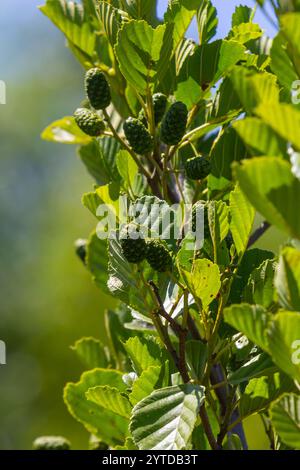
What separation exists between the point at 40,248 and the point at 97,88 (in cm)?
442

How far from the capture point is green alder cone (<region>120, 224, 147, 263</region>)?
3.32 ft

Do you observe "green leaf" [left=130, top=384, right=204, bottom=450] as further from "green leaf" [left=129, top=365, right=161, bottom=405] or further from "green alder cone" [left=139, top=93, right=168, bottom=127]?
"green alder cone" [left=139, top=93, right=168, bottom=127]

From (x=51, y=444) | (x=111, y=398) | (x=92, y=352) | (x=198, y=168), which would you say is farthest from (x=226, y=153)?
(x=51, y=444)

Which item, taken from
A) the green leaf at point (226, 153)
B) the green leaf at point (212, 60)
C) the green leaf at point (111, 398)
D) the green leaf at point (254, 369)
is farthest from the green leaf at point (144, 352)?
the green leaf at point (212, 60)

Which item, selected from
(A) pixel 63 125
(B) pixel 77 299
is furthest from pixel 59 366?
(A) pixel 63 125

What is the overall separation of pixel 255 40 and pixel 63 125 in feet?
1.23

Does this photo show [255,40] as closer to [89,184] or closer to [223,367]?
[223,367]

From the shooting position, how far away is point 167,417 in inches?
38.6

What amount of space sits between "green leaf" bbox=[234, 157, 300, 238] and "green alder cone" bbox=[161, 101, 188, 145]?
0.41 metres

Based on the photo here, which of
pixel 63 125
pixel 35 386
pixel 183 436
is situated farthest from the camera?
pixel 35 386

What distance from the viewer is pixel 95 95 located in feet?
4.05

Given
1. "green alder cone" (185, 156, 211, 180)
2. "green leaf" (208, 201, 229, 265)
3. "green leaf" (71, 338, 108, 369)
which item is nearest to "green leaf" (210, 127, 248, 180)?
"green alder cone" (185, 156, 211, 180)

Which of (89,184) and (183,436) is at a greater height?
(89,184)

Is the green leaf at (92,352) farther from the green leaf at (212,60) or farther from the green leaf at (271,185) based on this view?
the green leaf at (271,185)
